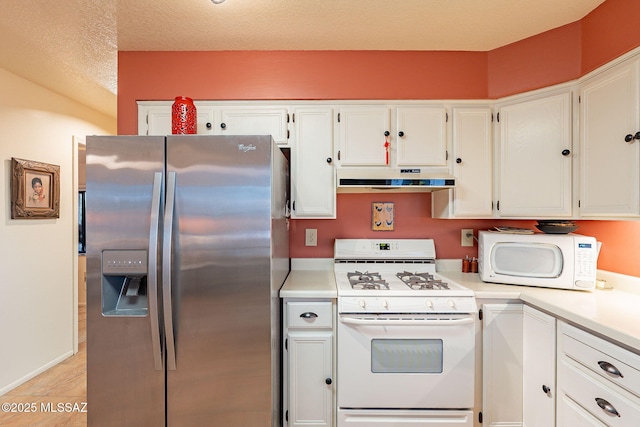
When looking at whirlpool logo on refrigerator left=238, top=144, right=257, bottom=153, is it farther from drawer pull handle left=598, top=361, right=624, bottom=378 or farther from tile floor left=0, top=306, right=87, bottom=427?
tile floor left=0, top=306, right=87, bottom=427

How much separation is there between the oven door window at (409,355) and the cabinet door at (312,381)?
0.91 ft

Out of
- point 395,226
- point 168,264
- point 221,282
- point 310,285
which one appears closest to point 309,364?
point 310,285

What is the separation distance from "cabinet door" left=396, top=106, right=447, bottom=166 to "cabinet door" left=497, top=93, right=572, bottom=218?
404 millimetres

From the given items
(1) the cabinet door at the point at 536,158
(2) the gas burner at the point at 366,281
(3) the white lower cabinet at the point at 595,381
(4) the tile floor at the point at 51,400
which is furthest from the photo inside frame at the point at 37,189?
(3) the white lower cabinet at the point at 595,381

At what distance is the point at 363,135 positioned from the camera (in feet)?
6.79

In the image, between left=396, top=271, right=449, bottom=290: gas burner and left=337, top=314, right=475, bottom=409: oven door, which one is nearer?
left=337, top=314, right=475, bottom=409: oven door

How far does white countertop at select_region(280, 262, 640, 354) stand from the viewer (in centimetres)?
120

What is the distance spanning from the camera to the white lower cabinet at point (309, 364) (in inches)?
67.0

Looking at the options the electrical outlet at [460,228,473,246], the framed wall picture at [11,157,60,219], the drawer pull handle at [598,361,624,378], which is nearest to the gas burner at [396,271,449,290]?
the electrical outlet at [460,228,473,246]

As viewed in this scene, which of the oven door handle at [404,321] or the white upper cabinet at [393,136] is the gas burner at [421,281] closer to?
the oven door handle at [404,321]

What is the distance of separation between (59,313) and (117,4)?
277 centimetres

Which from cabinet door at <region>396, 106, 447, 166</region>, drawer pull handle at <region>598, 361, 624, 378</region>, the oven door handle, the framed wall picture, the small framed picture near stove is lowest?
drawer pull handle at <region>598, 361, 624, 378</region>

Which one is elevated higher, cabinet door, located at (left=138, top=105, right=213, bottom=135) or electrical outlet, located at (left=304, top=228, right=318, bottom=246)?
cabinet door, located at (left=138, top=105, right=213, bottom=135)

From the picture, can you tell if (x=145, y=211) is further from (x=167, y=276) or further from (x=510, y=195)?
(x=510, y=195)
